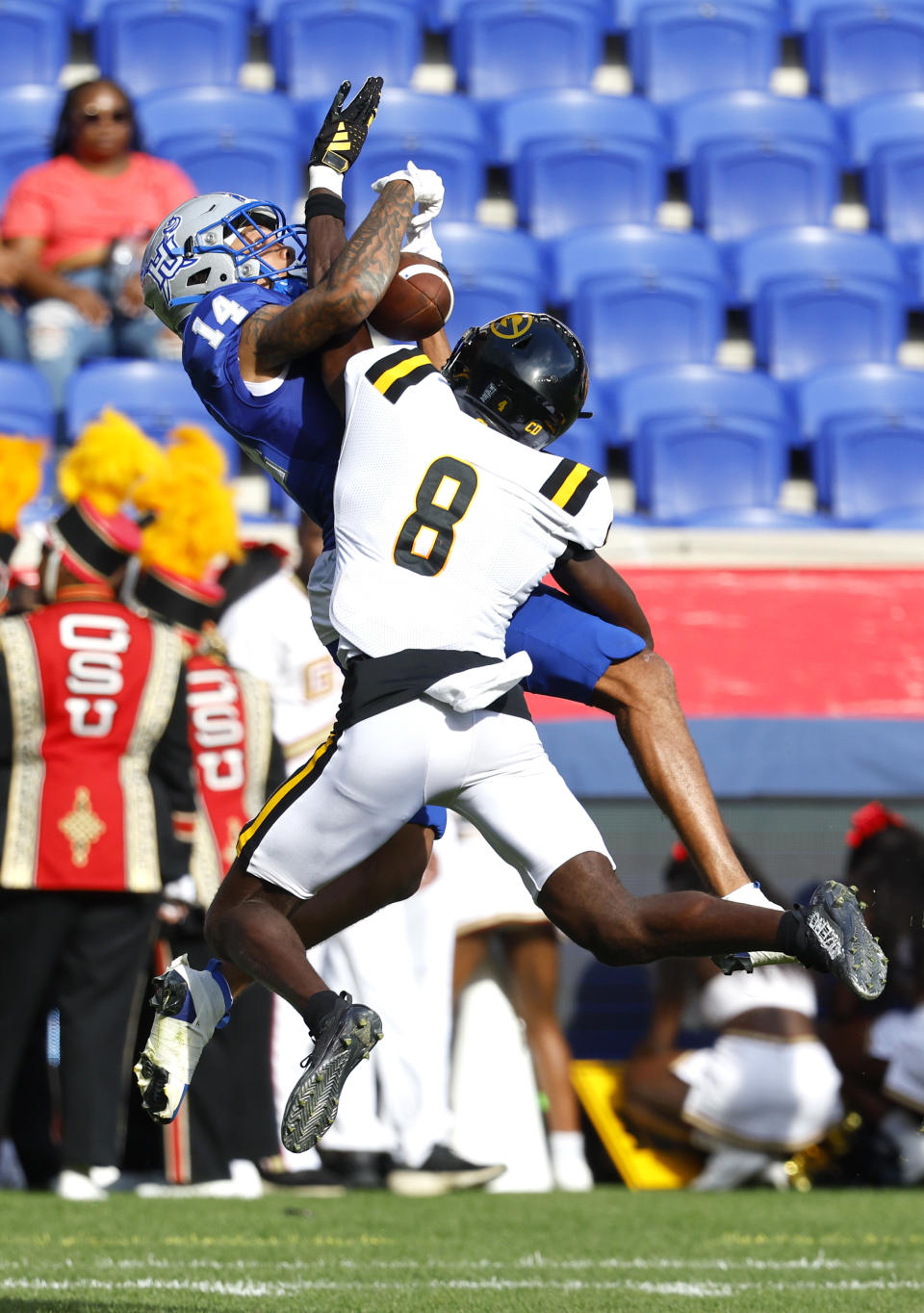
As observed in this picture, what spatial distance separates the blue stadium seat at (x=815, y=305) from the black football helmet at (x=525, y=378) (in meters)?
6.92

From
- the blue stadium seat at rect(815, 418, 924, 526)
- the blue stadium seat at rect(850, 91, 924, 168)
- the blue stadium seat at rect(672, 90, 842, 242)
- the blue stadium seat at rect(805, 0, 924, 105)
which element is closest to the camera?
the blue stadium seat at rect(815, 418, 924, 526)

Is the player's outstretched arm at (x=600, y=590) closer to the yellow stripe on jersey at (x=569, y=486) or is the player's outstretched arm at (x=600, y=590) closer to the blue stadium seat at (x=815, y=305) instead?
the yellow stripe on jersey at (x=569, y=486)

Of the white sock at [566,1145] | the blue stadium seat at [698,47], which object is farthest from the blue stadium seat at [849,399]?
the white sock at [566,1145]

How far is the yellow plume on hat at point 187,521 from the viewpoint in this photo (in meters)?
6.62

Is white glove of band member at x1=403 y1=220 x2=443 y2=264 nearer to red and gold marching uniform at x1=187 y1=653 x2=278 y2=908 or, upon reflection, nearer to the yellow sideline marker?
red and gold marching uniform at x1=187 y1=653 x2=278 y2=908

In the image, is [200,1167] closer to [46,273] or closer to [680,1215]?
[680,1215]

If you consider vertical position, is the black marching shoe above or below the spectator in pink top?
below

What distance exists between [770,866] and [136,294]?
4.29m

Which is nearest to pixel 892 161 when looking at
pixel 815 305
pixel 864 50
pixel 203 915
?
pixel 864 50

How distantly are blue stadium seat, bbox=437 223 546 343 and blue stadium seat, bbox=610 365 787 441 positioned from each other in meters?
0.69

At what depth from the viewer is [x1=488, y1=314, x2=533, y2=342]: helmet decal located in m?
3.46

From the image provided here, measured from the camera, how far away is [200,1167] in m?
5.91

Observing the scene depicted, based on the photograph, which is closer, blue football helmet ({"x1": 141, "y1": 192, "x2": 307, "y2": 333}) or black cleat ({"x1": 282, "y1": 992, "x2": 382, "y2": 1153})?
black cleat ({"x1": 282, "y1": 992, "x2": 382, "y2": 1153})

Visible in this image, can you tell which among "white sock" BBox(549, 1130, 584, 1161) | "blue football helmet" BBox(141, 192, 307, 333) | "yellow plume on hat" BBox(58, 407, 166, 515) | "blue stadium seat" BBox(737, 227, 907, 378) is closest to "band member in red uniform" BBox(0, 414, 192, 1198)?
"yellow plume on hat" BBox(58, 407, 166, 515)
